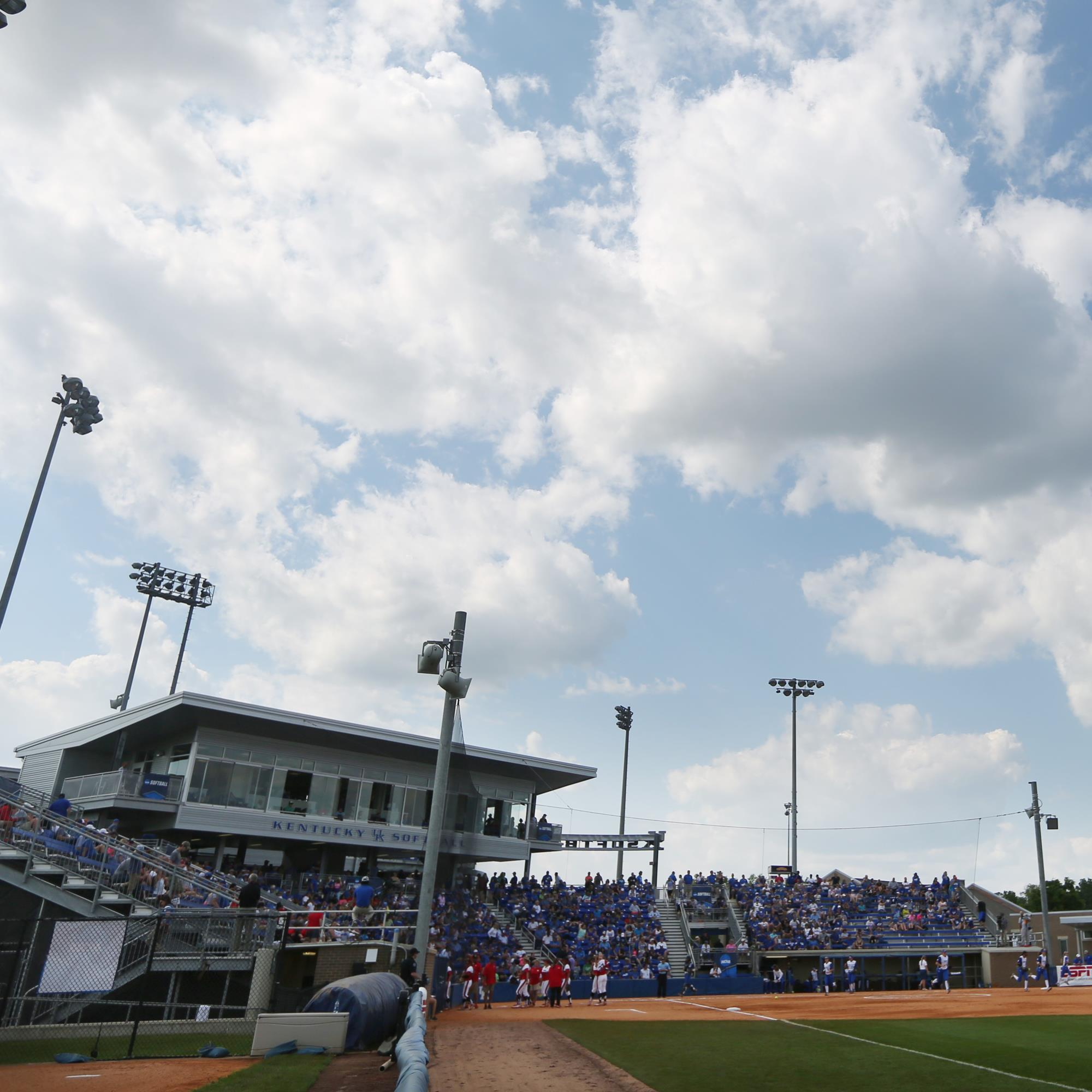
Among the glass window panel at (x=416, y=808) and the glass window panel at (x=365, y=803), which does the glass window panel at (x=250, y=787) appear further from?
the glass window panel at (x=416, y=808)

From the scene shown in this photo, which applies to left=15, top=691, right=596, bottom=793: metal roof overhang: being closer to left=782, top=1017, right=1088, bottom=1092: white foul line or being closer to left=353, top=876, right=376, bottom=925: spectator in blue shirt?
left=353, top=876, right=376, bottom=925: spectator in blue shirt

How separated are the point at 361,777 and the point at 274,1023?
1069 inches

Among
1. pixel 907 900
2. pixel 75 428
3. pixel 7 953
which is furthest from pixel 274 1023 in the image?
pixel 907 900

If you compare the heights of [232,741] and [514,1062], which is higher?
[232,741]

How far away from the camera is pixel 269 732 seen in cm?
4097

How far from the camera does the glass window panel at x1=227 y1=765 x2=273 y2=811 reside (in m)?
39.7

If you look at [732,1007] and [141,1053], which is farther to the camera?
[732,1007]

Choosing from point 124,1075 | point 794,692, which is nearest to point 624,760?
point 794,692

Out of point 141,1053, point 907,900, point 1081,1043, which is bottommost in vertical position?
point 141,1053

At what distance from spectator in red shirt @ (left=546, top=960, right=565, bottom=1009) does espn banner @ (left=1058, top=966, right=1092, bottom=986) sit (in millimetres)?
24892

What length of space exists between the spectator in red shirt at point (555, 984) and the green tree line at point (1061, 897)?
91.2 metres

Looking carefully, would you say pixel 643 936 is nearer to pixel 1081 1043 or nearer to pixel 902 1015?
pixel 902 1015

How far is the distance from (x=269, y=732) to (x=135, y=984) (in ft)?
59.6

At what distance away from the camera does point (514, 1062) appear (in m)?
17.1
